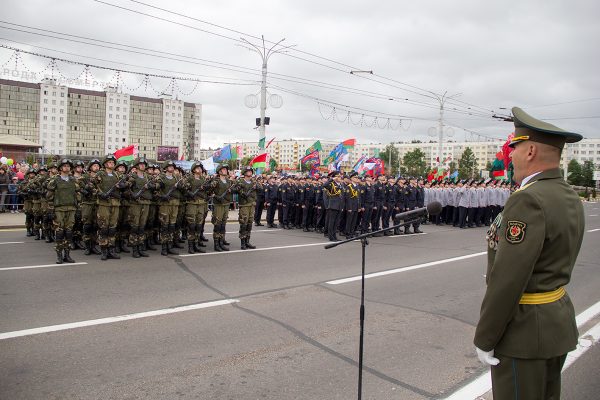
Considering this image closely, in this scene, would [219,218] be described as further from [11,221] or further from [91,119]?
[91,119]

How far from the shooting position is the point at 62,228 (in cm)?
930

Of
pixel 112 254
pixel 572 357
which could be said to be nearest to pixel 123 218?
pixel 112 254

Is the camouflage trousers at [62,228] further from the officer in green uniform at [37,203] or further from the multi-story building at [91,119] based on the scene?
the multi-story building at [91,119]

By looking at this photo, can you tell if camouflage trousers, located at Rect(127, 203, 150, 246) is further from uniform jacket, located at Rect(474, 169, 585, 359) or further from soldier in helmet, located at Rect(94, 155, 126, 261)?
uniform jacket, located at Rect(474, 169, 585, 359)

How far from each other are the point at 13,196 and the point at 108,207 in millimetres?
11869

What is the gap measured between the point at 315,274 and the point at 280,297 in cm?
194

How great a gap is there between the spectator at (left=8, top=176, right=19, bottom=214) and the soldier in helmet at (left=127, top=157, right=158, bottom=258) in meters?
10.5

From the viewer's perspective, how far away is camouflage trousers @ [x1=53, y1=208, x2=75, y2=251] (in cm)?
929

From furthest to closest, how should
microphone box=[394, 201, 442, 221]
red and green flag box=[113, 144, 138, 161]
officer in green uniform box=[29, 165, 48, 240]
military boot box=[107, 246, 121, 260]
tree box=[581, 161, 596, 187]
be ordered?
tree box=[581, 161, 596, 187], red and green flag box=[113, 144, 138, 161], officer in green uniform box=[29, 165, 48, 240], military boot box=[107, 246, 121, 260], microphone box=[394, 201, 442, 221]

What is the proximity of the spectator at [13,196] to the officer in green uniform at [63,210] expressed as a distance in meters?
10.5

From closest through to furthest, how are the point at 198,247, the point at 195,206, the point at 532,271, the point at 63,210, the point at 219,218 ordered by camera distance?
the point at 532,271
the point at 63,210
the point at 195,206
the point at 219,218
the point at 198,247

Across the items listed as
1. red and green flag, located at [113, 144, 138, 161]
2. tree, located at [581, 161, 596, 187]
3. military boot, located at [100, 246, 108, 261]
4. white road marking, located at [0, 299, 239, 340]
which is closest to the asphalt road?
white road marking, located at [0, 299, 239, 340]

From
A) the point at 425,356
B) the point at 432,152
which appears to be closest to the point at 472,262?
the point at 425,356

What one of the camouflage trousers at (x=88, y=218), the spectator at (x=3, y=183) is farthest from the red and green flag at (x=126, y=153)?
the spectator at (x=3, y=183)
